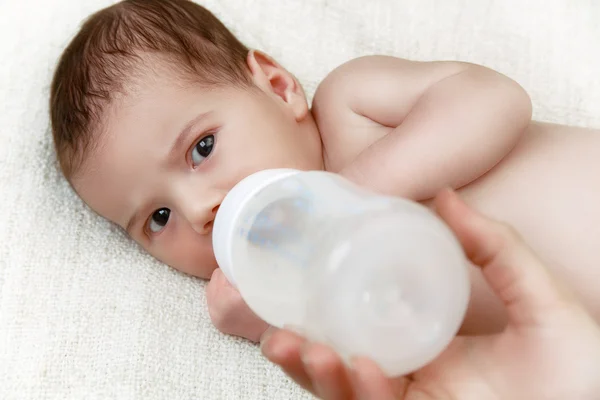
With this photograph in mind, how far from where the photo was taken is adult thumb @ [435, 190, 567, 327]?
79 centimetres

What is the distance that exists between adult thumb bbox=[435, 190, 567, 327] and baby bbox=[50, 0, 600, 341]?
0.79ft

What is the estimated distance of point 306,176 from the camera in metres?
0.85

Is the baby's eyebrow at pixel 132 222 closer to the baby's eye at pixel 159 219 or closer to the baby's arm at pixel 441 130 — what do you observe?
the baby's eye at pixel 159 219

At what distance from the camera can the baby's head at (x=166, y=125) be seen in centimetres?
110

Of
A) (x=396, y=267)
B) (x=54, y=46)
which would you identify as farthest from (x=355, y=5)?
(x=396, y=267)

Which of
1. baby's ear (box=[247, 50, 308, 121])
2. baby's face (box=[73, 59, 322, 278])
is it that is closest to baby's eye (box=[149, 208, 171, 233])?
baby's face (box=[73, 59, 322, 278])

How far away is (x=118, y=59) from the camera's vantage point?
115 centimetres

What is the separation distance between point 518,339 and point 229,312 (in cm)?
49

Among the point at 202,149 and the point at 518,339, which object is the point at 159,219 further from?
the point at 518,339

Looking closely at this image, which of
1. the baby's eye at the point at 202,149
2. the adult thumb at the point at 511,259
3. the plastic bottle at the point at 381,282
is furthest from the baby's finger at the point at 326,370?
the baby's eye at the point at 202,149

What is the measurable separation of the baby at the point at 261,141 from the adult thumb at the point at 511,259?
0.24 meters

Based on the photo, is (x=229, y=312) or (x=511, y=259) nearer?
(x=511, y=259)

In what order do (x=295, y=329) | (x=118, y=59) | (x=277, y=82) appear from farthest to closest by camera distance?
1. (x=277, y=82)
2. (x=118, y=59)
3. (x=295, y=329)

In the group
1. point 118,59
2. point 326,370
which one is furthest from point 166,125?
point 326,370
